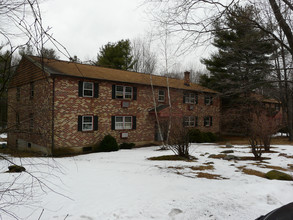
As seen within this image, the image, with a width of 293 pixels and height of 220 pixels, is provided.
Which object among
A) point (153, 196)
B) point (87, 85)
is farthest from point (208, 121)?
point (153, 196)

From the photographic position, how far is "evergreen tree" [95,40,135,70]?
105 feet

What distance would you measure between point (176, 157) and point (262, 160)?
14.2 feet

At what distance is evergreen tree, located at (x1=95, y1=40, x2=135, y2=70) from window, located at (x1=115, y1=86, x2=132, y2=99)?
1444 centimetres

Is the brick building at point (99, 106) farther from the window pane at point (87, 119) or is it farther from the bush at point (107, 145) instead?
the bush at point (107, 145)

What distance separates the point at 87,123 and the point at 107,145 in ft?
7.61

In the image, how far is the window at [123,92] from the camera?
1770 cm

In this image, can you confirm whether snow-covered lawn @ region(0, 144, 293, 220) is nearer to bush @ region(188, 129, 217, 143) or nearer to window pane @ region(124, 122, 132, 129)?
window pane @ region(124, 122, 132, 129)

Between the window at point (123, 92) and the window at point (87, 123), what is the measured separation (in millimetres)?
3060

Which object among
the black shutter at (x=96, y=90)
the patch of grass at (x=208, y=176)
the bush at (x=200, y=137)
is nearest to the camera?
the patch of grass at (x=208, y=176)

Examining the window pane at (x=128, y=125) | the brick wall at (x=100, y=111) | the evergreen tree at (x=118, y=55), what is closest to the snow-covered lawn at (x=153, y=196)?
the brick wall at (x=100, y=111)

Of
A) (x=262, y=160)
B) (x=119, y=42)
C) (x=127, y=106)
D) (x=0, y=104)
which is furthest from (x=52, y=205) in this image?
(x=119, y=42)

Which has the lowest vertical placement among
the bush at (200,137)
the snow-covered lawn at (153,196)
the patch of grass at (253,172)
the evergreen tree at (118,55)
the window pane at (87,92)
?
the snow-covered lawn at (153,196)

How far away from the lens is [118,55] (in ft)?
106

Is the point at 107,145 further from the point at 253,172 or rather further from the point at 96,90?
the point at 253,172
